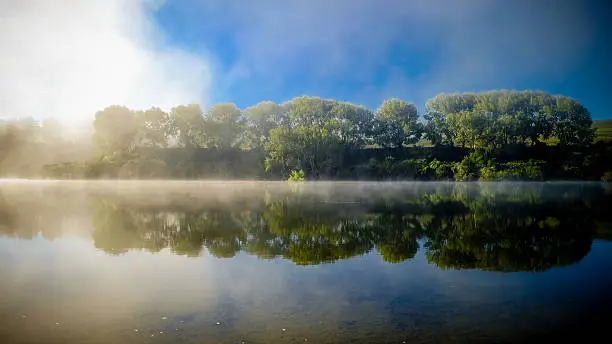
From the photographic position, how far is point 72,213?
115 ft

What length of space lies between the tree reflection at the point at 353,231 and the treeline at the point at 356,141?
3146 inches

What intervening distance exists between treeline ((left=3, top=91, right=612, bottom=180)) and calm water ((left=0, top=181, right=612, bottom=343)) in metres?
90.0

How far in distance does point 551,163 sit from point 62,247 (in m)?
118

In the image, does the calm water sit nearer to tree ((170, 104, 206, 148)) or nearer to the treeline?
the treeline

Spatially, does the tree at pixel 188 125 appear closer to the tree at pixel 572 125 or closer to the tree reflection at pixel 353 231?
the tree reflection at pixel 353 231

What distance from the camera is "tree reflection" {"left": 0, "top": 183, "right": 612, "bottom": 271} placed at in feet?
65.5

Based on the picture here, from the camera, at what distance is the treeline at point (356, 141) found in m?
118

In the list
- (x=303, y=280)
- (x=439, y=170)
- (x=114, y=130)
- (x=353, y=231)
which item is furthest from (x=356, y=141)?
(x=303, y=280)

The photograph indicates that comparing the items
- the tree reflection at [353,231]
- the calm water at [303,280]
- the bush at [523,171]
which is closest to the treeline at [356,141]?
the bush at [523,171]

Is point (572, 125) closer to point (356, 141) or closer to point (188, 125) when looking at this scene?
point (356, 141)

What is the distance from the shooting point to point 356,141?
134 metres

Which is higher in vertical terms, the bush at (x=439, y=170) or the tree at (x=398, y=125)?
the tree at (x=398, y=125)

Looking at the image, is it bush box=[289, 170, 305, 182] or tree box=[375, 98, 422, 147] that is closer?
bush box=[289, 170, 305, 182]

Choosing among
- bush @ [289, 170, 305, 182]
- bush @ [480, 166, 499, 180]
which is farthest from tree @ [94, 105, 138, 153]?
bush @ [480, 166, 499, 180]
